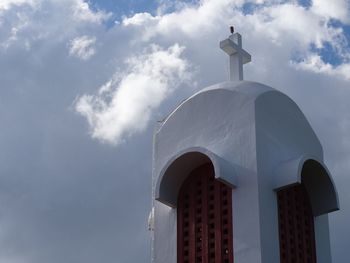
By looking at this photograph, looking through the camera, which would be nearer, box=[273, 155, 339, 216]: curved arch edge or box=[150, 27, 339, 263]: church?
box=[150, 27, 339, 263]: church

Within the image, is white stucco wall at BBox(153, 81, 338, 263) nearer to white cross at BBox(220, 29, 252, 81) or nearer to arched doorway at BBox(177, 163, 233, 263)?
arched doorway at BBox(177, 163, 233, 263)

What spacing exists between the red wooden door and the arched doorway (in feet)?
4.84

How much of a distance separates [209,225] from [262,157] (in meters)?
2.40

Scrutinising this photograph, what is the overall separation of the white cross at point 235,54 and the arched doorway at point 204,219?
11.5 ft

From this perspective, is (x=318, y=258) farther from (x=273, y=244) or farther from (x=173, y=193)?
(x=173, y=193)

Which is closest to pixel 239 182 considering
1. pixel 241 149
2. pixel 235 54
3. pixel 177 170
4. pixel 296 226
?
pixel 241 149

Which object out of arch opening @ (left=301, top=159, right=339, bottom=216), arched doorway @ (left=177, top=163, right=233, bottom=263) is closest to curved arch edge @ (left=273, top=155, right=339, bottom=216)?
arch opening @ (left=301, top=159, right=339, bottom=216)

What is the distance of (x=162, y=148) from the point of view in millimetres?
22641

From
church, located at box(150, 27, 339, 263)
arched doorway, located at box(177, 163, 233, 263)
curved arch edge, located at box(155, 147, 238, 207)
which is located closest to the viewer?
church, located at box(150, 27, 339, 263)

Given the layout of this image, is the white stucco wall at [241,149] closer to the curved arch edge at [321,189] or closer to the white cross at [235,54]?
the curved arch edge at [321,189]

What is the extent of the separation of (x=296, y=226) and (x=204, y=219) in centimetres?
265

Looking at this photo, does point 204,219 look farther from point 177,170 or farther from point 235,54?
point 235,54

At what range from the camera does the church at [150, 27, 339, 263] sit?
1977 cm

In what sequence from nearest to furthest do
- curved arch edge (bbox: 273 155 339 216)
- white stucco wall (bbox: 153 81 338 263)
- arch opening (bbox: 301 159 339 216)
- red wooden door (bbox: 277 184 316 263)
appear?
1. white stucco wall (bbox: 153 81 338 263)
2. red wooden door (bbox: 277 184 316 263)
3. curved arch edge (bbox: 273 155 339 216)
4. arch opening (bbox: 301 159 339 216)
